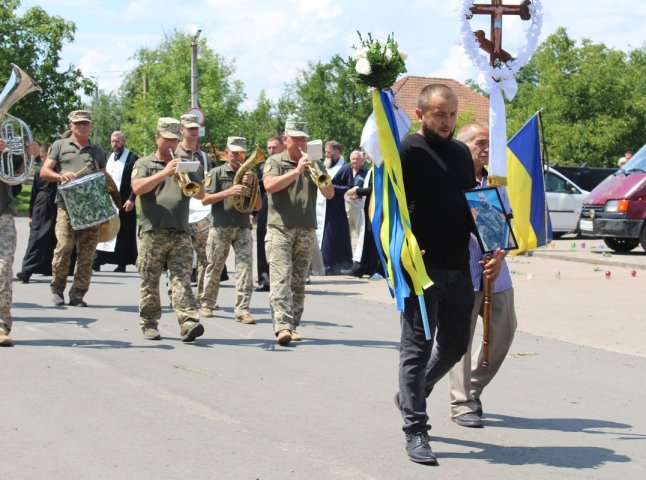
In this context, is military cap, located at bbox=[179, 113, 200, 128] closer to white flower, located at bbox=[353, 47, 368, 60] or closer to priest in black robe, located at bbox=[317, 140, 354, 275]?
priest in black robe, located at bbox=[317, 140, 354, 275]

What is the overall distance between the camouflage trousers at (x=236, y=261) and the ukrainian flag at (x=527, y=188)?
4874 mm

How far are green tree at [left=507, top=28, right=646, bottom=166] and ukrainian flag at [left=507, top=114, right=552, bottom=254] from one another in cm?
3402

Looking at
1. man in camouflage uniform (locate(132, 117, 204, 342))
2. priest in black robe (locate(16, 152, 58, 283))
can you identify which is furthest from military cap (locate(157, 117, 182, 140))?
priest in black robe (locate(16, 152, 58, 283))

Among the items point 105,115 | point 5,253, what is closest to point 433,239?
point 5,253

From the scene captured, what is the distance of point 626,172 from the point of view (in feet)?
72.9

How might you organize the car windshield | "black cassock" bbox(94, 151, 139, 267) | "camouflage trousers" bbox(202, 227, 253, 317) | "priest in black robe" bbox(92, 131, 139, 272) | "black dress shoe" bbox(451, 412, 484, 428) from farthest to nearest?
the car windshield < "black cassock" bbox(94, 151, 139, 267) < "priest in black robe" bbox(92, 131, 139, 272) < "camouflage trousers" bbox(202, 227, 253, 317) < "black dress shoe" bbox(451, 412, 484, 428)

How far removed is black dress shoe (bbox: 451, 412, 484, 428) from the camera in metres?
7.11

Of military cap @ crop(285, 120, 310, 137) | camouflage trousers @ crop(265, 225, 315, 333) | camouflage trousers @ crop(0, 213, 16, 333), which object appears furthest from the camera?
military cap @ crop(285, 120, 310, 137)

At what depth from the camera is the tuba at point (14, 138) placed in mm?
10102

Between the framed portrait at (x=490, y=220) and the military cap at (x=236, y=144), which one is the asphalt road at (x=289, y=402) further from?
the military cap at (x=236, y=144)

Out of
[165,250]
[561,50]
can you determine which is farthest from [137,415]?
[561,50]

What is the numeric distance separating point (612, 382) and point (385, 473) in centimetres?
347

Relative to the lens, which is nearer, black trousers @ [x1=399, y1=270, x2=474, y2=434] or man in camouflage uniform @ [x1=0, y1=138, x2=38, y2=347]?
black trousers @ [x1=399, y1=270, x2=474, y2=434]

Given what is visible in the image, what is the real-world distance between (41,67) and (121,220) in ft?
113
